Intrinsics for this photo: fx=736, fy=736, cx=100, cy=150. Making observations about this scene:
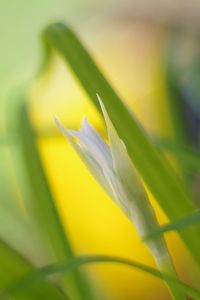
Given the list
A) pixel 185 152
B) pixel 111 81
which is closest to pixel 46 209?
pixel 185 152

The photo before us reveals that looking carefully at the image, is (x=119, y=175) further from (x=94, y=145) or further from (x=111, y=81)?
(x=111, y=81)

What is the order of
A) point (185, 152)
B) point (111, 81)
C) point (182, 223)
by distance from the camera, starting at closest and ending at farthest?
point (182, 223)
point (185, 152)
point (111, 81)

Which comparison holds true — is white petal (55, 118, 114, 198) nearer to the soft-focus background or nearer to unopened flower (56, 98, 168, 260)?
unopened flower (56, 98, 168, 260)

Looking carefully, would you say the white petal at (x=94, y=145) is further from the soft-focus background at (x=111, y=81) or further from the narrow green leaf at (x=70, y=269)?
the soft-focus background at (x=111, y=81)

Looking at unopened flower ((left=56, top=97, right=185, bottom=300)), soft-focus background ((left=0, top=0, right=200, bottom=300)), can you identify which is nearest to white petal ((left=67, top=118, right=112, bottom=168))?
unopened flower ((left=56, top=97, right=185, bottom=300))

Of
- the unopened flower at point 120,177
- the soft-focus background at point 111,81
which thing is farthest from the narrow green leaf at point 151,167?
the soft-focus background at point 111,81

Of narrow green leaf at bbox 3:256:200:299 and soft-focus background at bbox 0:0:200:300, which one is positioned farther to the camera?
soft-focus background at bbox 0:0:200:300
